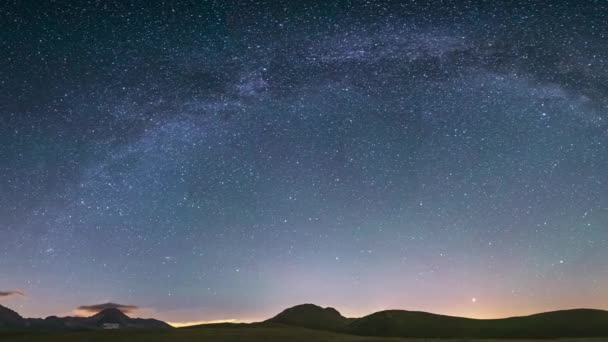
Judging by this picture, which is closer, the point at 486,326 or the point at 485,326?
the point at 486,326

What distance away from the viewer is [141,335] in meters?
75.9

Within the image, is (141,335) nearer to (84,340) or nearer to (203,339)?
(84,340)

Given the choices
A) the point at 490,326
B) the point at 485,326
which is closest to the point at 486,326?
the point at 485,326

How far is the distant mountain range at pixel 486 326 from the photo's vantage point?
9556cm

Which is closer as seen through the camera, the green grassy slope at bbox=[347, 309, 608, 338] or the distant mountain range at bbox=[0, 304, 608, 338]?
the green grassy slope at bbox=[347, 309, 608, 338]

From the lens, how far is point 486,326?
104375 millimetres

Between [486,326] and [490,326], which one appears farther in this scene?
[486,326]

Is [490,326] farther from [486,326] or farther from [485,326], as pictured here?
[485,326]

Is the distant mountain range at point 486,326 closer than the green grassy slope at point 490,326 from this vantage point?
No

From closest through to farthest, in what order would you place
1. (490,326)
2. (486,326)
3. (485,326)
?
(490,326), (486,326), (485,326)

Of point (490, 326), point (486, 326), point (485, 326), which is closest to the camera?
point (490, 326)

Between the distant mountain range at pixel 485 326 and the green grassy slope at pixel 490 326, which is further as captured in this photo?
the distant mountain range at pixel 485 326

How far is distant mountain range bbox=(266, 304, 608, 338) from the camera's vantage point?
3762 inches

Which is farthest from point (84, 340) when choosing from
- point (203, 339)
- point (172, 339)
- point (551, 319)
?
point (551, 319)
